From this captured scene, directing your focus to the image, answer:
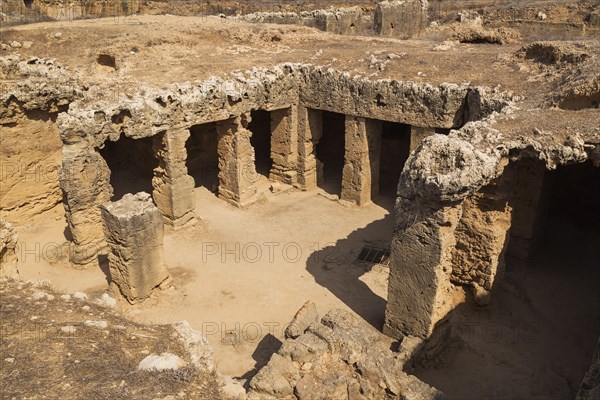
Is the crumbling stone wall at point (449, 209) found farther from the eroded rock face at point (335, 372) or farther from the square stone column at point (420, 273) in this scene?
the eroded rock face at point (335, 372)

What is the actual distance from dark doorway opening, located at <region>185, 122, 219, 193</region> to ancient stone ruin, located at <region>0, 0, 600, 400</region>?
0.22 feet

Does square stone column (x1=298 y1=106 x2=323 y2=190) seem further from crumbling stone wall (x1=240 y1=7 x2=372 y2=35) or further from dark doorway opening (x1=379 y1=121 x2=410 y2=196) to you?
crumbling stone wall (x1=240 y1=7 x2=372 y2=35)

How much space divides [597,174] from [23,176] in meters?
14.4

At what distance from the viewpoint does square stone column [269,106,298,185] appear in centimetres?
1453

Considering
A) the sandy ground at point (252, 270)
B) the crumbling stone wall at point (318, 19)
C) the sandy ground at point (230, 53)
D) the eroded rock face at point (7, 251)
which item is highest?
the crumbling stone wall at point (318, 19)

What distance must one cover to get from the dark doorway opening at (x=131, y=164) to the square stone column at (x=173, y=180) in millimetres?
2290

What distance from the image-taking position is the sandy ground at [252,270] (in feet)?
31.9

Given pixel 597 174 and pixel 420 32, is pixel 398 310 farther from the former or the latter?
pixel 420 32

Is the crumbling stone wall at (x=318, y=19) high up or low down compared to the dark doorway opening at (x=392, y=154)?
up

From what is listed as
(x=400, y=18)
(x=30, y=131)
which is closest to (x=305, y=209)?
(x=30, y=131)

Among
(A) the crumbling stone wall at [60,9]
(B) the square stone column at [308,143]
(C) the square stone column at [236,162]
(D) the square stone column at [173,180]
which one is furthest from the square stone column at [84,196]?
(A) the crumbling stone wall at [60,9]

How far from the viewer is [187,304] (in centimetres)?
1023

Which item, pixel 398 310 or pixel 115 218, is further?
pixel 115 218

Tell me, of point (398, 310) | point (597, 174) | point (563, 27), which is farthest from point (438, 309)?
point (563, 27)
